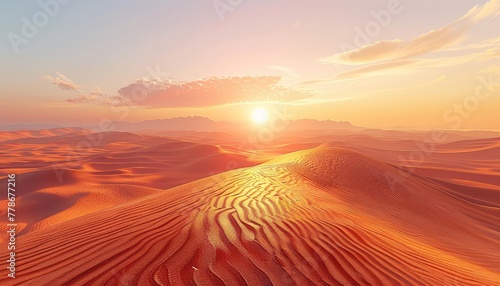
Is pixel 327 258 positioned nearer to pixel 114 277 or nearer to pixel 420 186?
pixel 114 277

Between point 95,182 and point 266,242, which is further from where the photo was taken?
point 95,182

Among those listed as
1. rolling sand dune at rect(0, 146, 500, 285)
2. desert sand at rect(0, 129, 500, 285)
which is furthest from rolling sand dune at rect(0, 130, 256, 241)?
rolling sand dune at rect(0, 146, 500, 285)

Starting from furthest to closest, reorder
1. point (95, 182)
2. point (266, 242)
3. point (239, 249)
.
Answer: point (95, 182) < point (266, 242) < point (239, 249)

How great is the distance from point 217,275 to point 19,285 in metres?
2.32

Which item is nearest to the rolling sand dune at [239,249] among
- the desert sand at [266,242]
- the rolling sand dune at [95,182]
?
the desert sand at [266,242]

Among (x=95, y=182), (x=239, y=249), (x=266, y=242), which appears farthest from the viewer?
(x=95, y=182)

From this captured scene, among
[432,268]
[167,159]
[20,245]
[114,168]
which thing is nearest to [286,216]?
[432,268]

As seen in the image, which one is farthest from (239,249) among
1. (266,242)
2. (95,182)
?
(95,182)

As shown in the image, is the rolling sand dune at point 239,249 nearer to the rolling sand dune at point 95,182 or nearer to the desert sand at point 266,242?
the desert sand at point 266,242

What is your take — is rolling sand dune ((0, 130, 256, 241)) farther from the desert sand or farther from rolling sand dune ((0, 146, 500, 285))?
rolling sand dune ((0, 146, 500, 285))

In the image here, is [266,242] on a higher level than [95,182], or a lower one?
higher

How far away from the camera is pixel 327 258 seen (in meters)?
3.23

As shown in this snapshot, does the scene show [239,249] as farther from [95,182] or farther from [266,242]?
[95,182]

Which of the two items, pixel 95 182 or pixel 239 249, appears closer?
pixel 239 249
